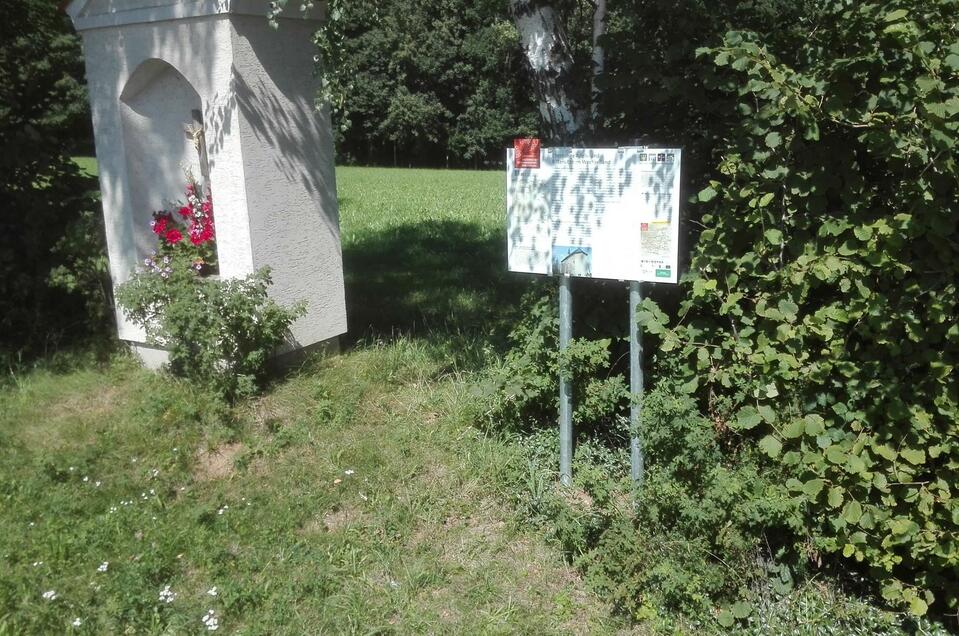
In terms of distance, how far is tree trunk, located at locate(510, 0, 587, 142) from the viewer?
4828 millimetres

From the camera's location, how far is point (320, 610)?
3.73m

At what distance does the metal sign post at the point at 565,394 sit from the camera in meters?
4.23

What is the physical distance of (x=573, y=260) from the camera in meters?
4.10

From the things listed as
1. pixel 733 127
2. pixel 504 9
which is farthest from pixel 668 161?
pixel 504 9

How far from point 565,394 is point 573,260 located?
72cm

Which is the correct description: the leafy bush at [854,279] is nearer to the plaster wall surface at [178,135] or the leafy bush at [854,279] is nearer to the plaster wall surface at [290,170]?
the plaster wall surface at [290,170]

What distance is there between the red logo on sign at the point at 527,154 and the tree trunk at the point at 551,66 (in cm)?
72

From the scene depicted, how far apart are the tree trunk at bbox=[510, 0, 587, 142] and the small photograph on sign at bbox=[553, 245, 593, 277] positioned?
3.30ft

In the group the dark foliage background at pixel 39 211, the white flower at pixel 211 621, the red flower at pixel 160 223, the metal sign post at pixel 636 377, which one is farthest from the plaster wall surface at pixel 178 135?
the metal sign post at pixel 636 377

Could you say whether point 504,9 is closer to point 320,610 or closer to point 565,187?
point 565,187

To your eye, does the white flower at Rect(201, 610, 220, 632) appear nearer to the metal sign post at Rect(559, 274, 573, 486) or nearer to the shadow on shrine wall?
the metal sign post at Rect(559, 274, 573, 486)

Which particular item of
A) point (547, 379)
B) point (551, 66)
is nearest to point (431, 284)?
point (551, 66)

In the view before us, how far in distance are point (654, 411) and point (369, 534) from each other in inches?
62.1

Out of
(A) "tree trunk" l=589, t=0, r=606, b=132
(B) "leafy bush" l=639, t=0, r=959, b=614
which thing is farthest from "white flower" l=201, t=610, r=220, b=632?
(A) "tree trunk" l=589, t=0, r=606, b=132
